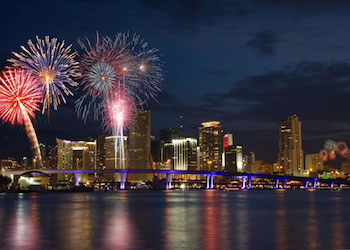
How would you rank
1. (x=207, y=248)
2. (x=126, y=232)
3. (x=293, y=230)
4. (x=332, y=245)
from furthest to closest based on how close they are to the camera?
(x=293, y=230) < (x=126, y=232) < (x=332, y=245) < (x=207, y=248)

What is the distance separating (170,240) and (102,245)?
4.86m

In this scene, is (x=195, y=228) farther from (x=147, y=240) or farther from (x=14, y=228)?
(x=14, y=228)

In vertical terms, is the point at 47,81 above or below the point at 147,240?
above

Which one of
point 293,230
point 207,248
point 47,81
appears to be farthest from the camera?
point 47,81

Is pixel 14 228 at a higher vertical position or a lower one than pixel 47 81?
lower

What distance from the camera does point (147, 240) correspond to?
3184cm

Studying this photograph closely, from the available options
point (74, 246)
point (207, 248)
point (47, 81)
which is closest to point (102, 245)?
point (74, 246)

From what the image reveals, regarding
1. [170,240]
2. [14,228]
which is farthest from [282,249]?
[14,228]

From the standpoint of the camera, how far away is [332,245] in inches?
1188

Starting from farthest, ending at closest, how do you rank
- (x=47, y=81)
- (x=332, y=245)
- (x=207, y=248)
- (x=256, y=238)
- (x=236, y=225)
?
(x=47, y=81) < (x=236, y=225) < (x=256, y=238) < (x=332, y=245) < (x=207, y=248)

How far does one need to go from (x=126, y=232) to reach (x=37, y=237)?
6.74 meters

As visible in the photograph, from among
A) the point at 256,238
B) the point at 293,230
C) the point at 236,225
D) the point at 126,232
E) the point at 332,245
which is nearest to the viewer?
the point at 332,245

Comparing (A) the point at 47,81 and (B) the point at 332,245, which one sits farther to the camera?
(A) the point at 47,81

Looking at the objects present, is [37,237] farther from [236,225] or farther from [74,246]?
[236,225]
